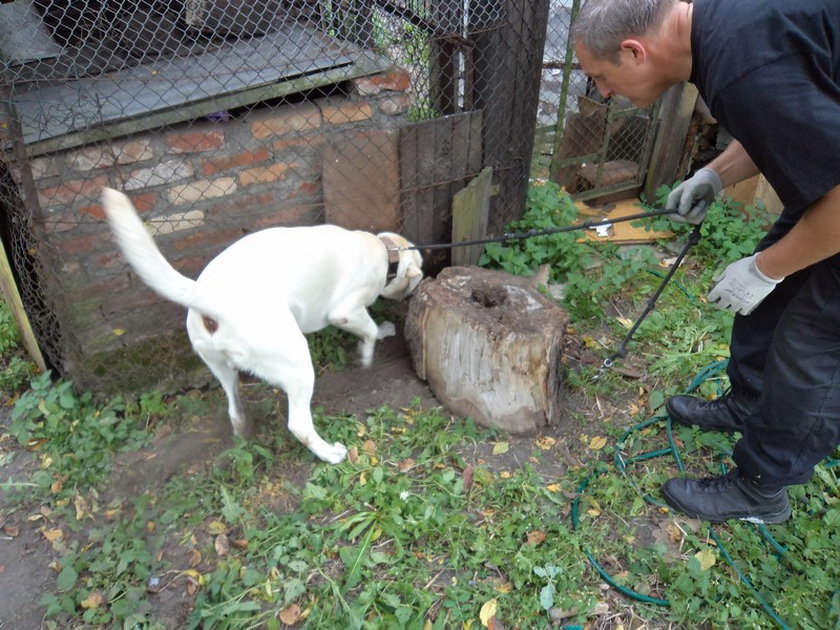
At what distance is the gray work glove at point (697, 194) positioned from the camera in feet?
8.82

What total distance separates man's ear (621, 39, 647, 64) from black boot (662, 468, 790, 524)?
1.78 m

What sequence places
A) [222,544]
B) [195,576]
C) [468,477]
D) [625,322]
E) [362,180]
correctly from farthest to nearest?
[625,322]
[362,180]
[468,477]
[222,544]
[195,576]

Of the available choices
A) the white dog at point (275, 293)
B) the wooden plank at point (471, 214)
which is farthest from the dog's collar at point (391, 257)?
the wooden plank at point (471, 214)

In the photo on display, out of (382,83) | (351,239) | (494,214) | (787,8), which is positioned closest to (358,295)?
(351,239)

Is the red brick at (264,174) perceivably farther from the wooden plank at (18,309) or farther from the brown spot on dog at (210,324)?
the wooden plank at (18,309)

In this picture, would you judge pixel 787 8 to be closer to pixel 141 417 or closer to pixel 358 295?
pixel 358 295

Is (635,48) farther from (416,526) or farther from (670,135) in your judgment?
(670,135)

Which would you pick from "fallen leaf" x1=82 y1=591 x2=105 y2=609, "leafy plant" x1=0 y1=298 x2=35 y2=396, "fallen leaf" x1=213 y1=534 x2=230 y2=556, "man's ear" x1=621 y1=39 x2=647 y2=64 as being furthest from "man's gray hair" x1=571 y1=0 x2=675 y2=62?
"leafy plant" x1=0 y1=298 x2=35 y2=396

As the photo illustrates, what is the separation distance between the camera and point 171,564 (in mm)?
2545

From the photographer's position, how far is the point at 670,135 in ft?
16.5

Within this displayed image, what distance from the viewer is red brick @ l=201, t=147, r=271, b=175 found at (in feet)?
10.4

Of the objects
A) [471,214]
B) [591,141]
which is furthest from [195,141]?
[591,141]

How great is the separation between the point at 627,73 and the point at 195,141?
212 cm

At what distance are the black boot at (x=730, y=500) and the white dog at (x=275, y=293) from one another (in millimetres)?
1588
